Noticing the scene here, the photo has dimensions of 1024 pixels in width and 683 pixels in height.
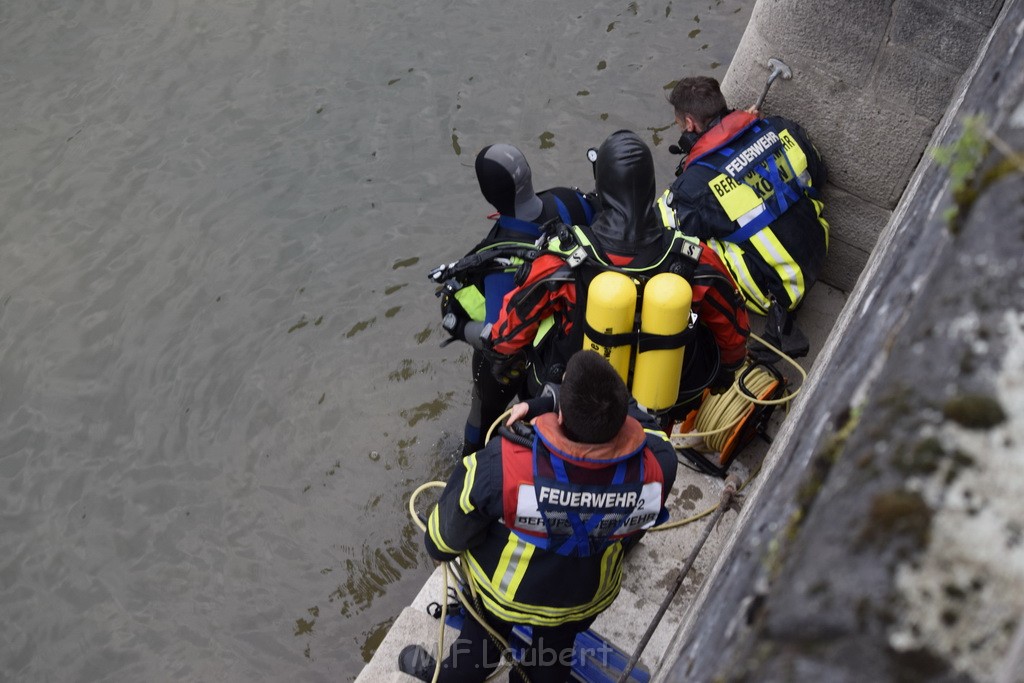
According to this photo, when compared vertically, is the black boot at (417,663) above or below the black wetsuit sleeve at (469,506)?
below

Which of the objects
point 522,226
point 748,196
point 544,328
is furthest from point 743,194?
point 544,328

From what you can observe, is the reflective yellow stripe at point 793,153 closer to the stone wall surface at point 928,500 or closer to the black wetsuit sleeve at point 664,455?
the black wetsuit sleeve at point 664,455

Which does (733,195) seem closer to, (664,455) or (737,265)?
(737,265)

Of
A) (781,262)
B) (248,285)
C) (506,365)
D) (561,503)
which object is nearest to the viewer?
(561,503)

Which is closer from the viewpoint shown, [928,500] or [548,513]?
[928,500]

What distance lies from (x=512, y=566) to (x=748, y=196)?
2.24 m

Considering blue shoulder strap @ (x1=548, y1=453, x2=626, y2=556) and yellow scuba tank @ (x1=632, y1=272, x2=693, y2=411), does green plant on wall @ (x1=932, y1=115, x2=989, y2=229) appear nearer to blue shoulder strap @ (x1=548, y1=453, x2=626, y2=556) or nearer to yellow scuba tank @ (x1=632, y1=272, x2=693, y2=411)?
blue shoulder strap @ (x1=548, y1=453, x2=626, y2=556)

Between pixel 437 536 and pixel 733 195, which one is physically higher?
pixel 733 195

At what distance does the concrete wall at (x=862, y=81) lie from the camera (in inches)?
166

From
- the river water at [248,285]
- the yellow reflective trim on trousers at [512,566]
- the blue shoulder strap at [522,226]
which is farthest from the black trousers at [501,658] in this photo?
the blue shoulder strap at [522,226]

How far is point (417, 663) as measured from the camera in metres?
3.89

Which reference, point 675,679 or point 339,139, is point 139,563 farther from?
point 675,679

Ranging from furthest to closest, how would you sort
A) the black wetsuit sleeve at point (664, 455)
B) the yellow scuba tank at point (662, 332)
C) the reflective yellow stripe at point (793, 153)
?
the reflective yellow stripe at point (793, 153), the yellow scuba tank at point (662, 332), the black wetsuit sleeve at point (664, 455)

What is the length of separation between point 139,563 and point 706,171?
13.0ft
